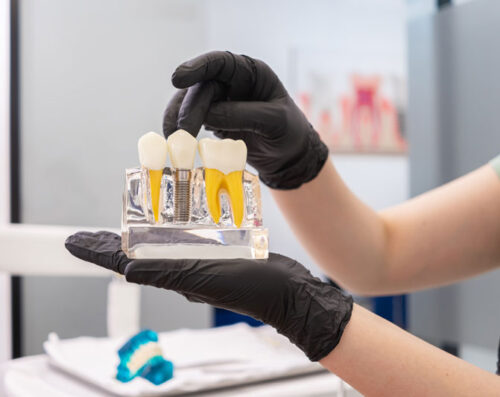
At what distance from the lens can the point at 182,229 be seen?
68 centimetres

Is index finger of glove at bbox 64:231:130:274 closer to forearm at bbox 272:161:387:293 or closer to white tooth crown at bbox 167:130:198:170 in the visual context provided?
white tooth crown at bbox 167:130:198:170

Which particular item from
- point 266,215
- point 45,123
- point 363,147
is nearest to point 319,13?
point 363,147

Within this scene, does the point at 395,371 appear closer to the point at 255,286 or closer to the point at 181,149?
the point at 255,286

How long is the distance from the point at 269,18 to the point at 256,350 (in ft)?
6.98

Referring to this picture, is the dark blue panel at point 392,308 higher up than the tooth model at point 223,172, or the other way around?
the tooth model at point 223,172

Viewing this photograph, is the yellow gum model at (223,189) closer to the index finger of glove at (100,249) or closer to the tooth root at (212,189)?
the tooth root at (212,189)

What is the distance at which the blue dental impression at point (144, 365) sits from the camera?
989 millimetres

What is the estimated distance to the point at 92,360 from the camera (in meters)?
1.13

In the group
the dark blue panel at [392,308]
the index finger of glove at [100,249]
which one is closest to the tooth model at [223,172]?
the index finger of glove at [100,249]

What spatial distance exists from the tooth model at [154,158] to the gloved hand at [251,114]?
0.18 ft

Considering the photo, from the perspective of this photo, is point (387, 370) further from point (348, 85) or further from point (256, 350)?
point (348, 85)

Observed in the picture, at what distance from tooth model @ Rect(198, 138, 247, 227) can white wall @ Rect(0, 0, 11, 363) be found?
1.21 metres

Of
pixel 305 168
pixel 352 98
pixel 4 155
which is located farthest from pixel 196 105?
pixel 352 98

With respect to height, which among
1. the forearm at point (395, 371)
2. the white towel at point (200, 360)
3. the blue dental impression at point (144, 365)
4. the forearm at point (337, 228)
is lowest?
the white towel at point (200, 360)
